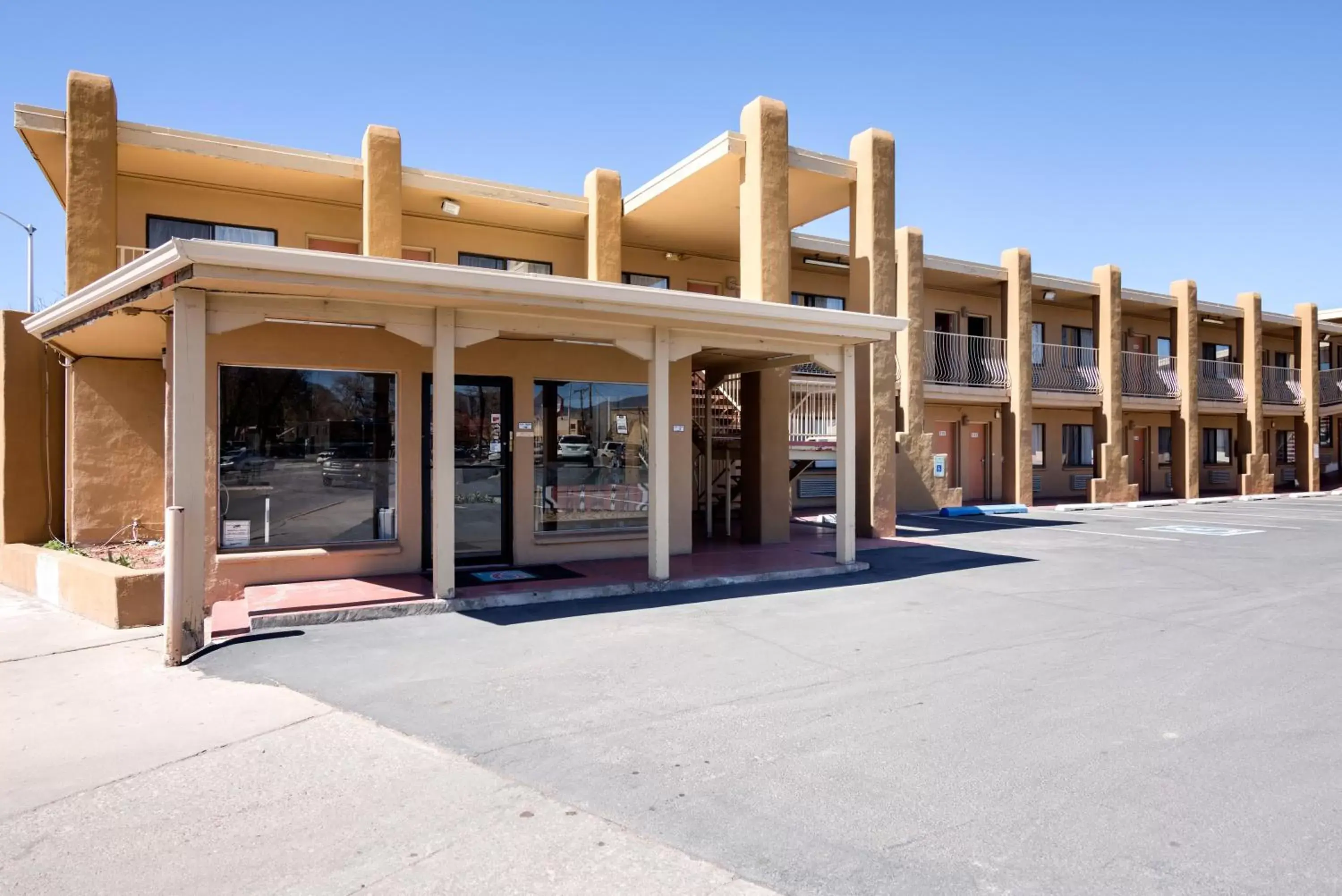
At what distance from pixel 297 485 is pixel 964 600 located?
757 cm

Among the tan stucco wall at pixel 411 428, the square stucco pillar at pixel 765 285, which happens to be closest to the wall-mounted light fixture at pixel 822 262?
the square stucco pillar at pixel 765 285

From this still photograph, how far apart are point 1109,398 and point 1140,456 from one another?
5645 millimetres

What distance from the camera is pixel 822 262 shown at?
1922 centimetres

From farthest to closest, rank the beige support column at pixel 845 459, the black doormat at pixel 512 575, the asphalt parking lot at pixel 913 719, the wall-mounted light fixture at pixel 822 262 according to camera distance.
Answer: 1. the wall-mounted light fixture at pixel 822 262
2. the beige support column at pixel 845 459
3. the black doormat at pixel 512 575
4. the asphalt parking lot at pixel 913 719

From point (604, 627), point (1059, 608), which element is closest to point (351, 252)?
point (604, 627)

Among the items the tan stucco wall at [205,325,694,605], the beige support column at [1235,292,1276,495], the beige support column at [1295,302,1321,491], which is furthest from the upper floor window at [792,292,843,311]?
the beige support column at [1295,302,1321,491]

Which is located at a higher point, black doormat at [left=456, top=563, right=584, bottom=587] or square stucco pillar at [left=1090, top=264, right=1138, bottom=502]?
square stucco pillar at [left=1090, top=264, right=1138, bottom=502]

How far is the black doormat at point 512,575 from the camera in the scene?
9.60 metres

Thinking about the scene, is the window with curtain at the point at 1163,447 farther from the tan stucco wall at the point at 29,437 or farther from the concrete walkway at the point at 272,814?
the tan stucco wall at the point at 29,437

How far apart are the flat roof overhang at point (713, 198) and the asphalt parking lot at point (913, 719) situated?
21.4ft

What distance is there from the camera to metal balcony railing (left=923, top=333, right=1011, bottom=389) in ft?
68.8

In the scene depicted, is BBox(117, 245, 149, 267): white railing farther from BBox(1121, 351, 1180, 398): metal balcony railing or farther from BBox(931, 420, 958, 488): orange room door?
BBox(1121, 351, 1180, 398): metal balcony railing

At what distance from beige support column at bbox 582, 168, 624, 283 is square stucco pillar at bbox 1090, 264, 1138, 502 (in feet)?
53.3

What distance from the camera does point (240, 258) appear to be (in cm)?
675
